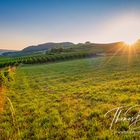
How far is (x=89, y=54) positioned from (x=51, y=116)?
75.1 m

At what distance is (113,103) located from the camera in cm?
1191

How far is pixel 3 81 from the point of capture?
22.9 m

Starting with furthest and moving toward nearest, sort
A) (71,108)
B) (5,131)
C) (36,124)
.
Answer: (71,108) < (36,124) < (5,131)

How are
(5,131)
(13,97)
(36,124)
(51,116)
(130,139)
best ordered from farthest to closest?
(13,97)
(51,116)
(36,124)
(5,131)
(130,139)

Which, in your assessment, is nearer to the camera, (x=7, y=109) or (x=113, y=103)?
(x=113, y=103)

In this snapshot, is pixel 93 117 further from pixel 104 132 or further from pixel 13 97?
pixel 13 97

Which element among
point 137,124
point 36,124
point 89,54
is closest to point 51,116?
point 36,124

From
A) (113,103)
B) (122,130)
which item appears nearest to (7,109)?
(113,103)

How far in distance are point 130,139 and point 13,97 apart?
1206 cm

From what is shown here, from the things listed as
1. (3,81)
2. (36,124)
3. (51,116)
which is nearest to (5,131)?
(36,124)

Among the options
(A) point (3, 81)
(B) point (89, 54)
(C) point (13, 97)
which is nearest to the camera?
(C) point (13, 97)

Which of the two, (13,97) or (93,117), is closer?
(93,117)

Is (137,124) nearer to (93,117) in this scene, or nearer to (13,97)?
(93,117)

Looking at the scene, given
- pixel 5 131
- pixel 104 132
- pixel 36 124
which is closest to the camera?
pixel 104 132
